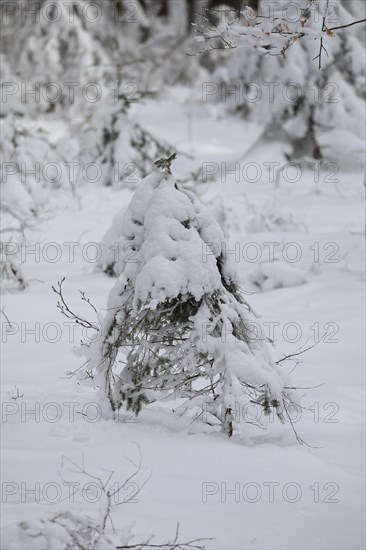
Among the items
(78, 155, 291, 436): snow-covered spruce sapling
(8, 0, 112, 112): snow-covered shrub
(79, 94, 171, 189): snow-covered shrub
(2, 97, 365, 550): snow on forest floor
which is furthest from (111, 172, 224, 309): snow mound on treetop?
(8, 0, 112, 112): snow-covered shrub

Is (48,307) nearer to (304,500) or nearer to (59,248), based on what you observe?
(59,248)

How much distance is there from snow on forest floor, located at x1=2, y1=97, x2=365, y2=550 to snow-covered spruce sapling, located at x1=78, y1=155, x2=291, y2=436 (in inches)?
9.6

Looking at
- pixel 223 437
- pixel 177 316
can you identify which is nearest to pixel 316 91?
pixel 177 316

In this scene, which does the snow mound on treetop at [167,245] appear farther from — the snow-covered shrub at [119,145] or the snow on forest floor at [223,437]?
the snow-covered shrub at [119,145]

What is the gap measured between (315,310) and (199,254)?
9.65 feet

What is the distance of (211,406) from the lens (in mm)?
4008

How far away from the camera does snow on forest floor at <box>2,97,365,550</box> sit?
10.5 feet

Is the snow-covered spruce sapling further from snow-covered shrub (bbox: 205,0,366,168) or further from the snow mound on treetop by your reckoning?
snow-covered shrub (bbox: 205,0,366,168)

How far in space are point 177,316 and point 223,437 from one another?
0.67 meters

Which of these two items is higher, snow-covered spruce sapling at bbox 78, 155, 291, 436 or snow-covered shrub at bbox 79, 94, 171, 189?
snow-covered spruce sapling at bbox 78, 155, 291, 436

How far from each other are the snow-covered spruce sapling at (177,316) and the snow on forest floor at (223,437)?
0.24 metres

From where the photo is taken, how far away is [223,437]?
13.0 ft

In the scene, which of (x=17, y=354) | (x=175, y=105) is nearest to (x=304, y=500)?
(x=17, y=354)

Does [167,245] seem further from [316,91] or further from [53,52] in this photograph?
[53,52]
